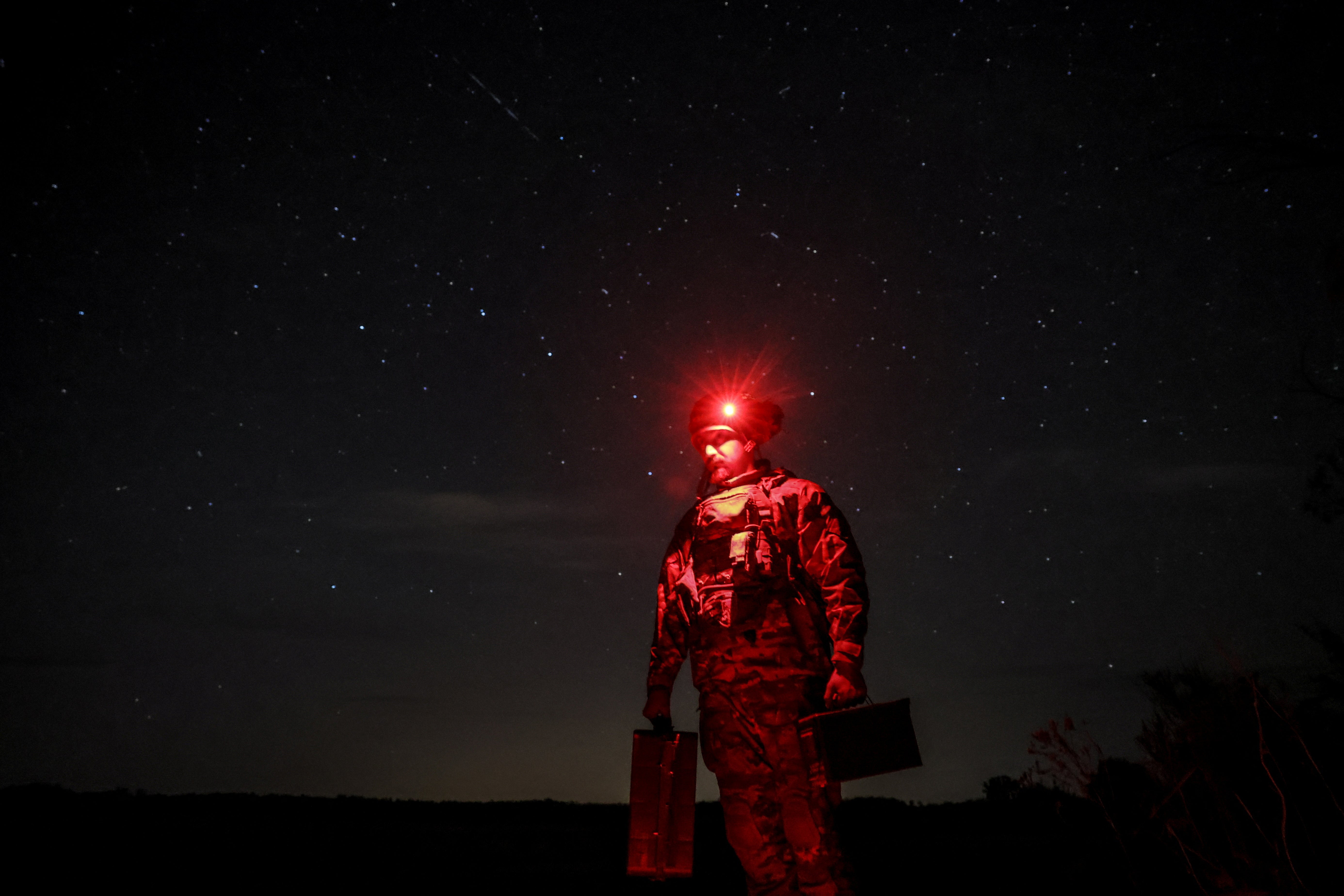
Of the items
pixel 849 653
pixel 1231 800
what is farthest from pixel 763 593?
pixel 1231 800

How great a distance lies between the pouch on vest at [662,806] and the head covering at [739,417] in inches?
73.6

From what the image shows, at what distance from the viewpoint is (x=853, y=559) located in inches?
148

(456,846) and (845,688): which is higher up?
(845,688)

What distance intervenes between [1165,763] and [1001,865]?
87.3 inches

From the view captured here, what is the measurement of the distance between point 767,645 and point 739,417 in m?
1.51

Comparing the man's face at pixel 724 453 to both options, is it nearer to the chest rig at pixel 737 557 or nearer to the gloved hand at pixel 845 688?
the chest rig at pixel 737 557

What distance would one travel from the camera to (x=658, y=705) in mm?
3963

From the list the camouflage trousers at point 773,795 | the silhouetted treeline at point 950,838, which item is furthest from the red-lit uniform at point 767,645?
the silhouetted treeline at point 950,838

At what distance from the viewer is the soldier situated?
3.34 metres

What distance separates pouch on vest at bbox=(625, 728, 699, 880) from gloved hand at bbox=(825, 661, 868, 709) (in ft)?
2.55

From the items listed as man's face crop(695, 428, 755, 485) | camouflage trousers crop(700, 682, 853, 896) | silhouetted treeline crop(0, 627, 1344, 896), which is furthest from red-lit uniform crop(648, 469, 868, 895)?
silhouetted treeline crop(0, 627, 1344, 896)

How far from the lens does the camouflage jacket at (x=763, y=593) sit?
143 inches

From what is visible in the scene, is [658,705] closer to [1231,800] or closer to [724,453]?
[724,453]

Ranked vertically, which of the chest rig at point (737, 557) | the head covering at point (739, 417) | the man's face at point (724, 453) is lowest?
the chest rig at point (737, 557)
